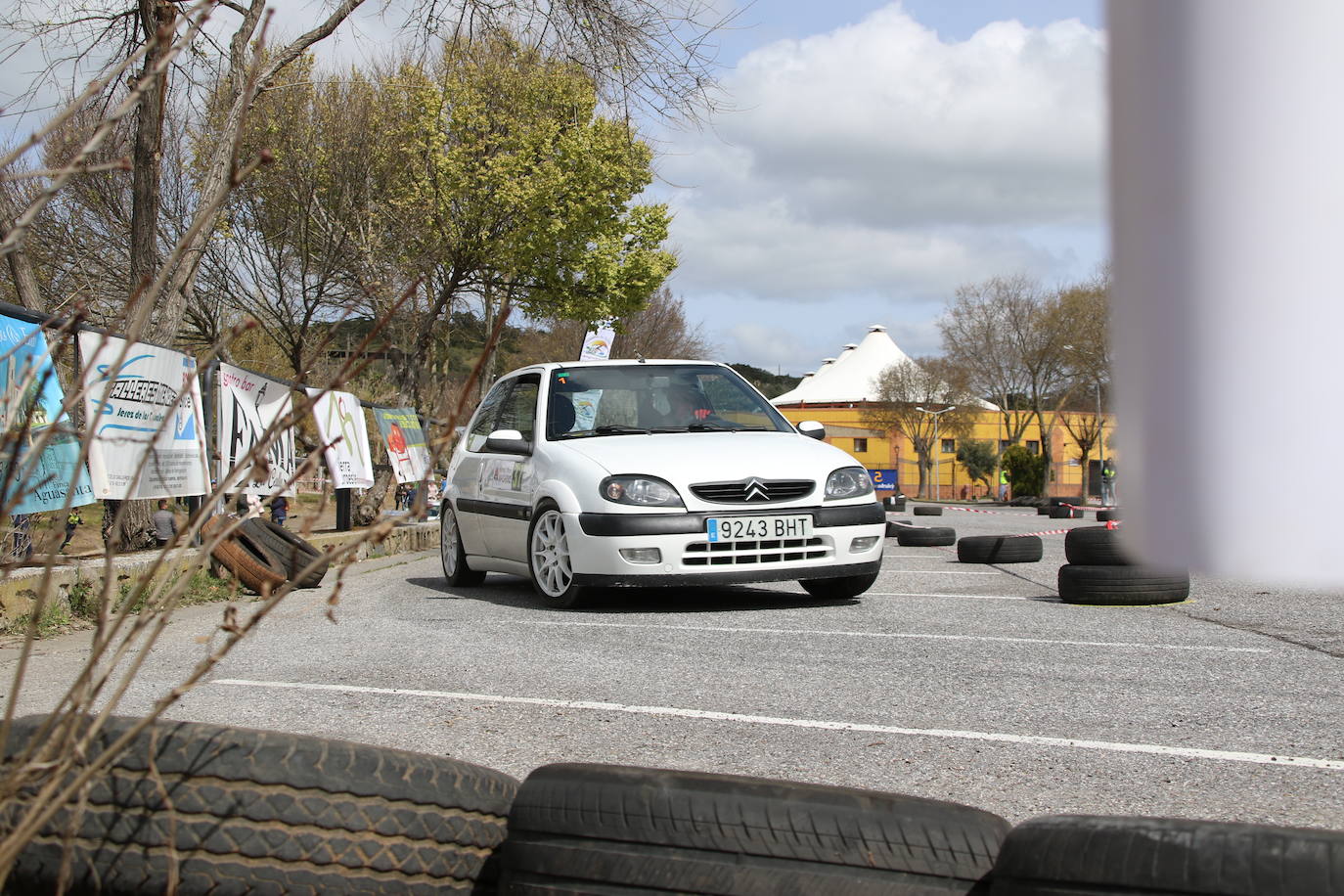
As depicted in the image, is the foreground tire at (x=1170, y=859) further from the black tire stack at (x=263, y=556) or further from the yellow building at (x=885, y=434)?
the yellow building at (x=885, y=434)

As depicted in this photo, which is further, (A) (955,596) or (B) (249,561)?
(B) (249,561)

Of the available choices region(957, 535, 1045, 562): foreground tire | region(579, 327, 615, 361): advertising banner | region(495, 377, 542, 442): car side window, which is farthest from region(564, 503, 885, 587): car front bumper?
region(579, 327, 615, 361): advertising banner

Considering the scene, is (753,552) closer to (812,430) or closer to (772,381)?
(812,430)

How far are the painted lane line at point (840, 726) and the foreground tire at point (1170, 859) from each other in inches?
78.1

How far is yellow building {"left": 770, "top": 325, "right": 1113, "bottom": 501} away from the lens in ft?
256

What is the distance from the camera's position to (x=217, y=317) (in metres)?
23.7

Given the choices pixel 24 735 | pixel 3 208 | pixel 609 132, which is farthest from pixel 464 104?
pixel 24 735

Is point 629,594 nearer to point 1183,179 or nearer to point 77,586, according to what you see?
point 77,586

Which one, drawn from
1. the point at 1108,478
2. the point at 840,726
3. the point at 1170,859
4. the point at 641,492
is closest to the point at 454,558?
the point at 641,492

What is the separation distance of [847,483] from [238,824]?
582 centimetres

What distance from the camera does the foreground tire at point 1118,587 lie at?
7230mm

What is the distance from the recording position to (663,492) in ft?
23.6

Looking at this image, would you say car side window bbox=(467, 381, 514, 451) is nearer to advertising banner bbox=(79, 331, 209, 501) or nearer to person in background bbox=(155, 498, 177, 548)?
advertising banner bbox=(79, 331, 209, 501)

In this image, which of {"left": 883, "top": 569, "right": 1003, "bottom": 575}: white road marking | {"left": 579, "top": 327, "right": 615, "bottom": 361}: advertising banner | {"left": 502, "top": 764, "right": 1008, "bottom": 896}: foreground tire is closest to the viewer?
{"left": 502, "top": 764, "right": 1008, "bottom": 896}: foreground tire
